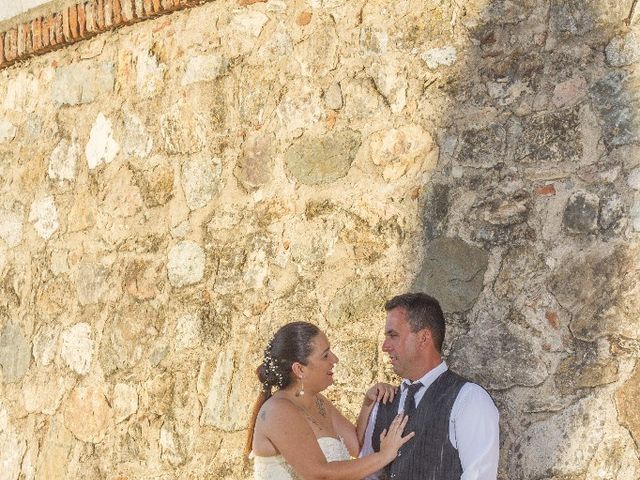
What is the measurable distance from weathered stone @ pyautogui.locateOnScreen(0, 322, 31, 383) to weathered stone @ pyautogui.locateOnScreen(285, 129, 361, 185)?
1.83 metres

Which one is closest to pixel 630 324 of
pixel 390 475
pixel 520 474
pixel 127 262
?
pixel 520 474

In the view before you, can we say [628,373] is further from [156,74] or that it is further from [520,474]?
[156,74]

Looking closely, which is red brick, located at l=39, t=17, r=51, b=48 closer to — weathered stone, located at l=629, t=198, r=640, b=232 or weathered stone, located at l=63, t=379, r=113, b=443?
weathered stone, located at l=63, t=379, r=113, b=443

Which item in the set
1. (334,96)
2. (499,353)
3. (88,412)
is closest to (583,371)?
(499,353)

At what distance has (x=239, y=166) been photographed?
5.12 m

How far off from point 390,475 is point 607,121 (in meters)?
1.44

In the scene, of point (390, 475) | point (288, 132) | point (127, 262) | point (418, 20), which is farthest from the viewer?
point (127, 262)

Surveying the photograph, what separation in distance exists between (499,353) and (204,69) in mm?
2003

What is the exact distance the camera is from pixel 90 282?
560cm

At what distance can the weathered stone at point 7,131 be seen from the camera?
614 centimetres

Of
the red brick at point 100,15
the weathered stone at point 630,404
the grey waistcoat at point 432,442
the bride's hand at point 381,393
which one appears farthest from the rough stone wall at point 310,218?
the grey waistcoat at point 432,442

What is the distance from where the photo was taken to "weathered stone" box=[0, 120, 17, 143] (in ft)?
20.1

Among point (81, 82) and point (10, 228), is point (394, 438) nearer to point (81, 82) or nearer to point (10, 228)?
point (81, 82)

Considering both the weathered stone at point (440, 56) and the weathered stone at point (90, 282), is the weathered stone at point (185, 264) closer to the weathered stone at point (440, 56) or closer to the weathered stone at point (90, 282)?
the weathered stone at point (90, 282)
